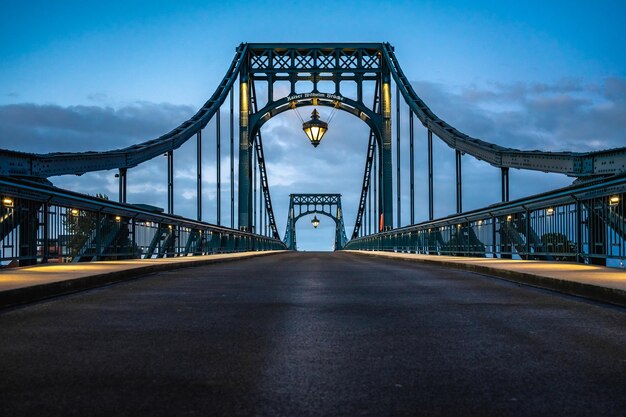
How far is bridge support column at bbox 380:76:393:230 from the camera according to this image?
135 ft

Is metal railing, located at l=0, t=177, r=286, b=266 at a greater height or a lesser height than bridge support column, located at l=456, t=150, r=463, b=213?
lesser

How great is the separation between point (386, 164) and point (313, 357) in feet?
123

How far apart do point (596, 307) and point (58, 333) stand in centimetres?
473

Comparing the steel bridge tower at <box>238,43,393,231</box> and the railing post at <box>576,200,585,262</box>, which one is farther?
the steel bridge tower at <box>238,43,393,231</box>


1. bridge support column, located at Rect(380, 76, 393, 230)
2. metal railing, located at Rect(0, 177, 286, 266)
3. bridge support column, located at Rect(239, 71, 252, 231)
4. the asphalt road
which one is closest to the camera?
the asphalt road

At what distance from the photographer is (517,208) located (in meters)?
16.2

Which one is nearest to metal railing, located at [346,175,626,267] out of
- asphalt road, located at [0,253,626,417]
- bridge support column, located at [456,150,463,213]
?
bridge support column, located at [456,150,463,213]

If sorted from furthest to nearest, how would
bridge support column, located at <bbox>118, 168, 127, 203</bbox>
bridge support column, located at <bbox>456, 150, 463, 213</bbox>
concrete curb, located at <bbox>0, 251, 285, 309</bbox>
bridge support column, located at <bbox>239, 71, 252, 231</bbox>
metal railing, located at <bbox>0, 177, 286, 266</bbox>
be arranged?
bridge support column, located at <bbox>239, 71, 252, 231</bbox> → bridge support column, located at <bbox>456, 150, 463, 213</bbox> → bridge support column, located at <bbox>118, 168, 127, 203</bbox> → metal railing, located at <bbox>0, 177, 286, 266</bbox> → concrete curb, located at <bbox>0, 251, 285, 309</bbox>

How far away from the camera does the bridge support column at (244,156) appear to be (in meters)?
41.2

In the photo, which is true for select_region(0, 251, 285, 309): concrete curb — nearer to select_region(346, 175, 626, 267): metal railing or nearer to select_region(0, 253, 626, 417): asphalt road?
select_region(0, 253, 626, 417): asphalt road

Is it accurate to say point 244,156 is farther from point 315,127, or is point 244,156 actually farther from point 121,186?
point 121,186

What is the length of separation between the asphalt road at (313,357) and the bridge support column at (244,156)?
3366 cm

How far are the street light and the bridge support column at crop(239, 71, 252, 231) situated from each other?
1145cm

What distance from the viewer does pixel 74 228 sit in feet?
45.5
